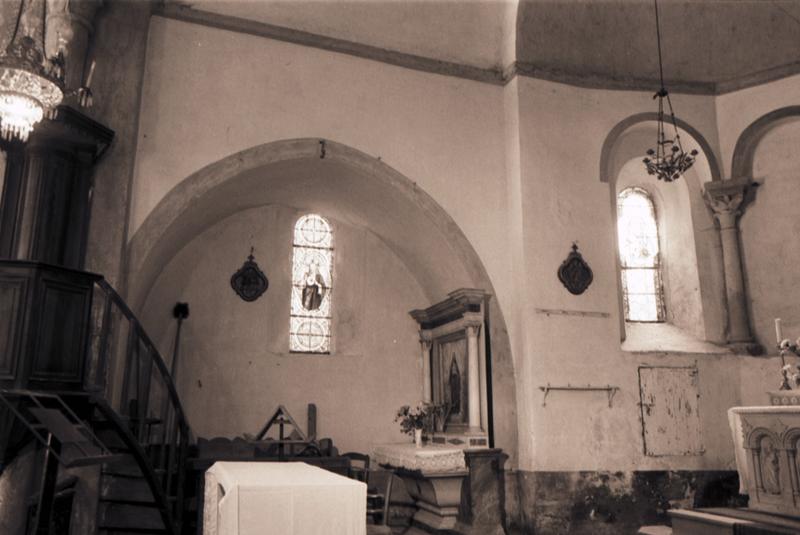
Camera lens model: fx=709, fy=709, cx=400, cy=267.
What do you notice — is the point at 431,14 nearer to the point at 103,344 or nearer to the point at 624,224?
the point at 624,224

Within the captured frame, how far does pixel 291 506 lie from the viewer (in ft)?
13.4

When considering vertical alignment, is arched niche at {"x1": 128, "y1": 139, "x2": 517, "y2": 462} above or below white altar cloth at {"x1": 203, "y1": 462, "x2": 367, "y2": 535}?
above

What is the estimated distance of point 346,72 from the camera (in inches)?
371

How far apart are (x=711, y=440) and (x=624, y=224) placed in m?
3.51

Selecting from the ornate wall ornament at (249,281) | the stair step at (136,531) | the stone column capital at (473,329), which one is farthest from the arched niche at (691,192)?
the stair step at (136,531)

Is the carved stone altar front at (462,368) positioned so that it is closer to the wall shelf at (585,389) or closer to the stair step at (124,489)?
the wall shelf at (585,389)

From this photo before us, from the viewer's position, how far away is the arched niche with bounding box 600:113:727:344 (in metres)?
10.2

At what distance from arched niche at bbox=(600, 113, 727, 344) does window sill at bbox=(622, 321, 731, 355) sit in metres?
0.19

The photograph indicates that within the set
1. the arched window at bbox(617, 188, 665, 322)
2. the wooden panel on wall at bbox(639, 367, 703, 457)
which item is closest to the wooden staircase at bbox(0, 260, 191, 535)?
the wooden panel on wall at bbox(639, 367, 703, 457)

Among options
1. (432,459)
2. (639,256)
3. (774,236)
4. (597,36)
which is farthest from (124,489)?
(774,236)

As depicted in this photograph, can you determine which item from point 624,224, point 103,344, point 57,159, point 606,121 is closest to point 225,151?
point 57,159

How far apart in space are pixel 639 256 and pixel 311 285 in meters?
5.10

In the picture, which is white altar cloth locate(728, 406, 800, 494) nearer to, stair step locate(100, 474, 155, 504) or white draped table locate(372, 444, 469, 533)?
white draped table locate(372, 444, 469, 533)

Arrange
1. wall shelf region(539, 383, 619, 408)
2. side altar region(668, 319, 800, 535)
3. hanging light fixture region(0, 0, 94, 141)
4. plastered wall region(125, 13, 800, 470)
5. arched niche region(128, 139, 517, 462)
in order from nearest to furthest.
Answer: hanging light fixture region(0, 0, 94, 141) < side altar region(668, 319, 800, 535) < arched niche region(128, 139, 517, 462) < plastered wall region(125, 13, 800, 470) < wall shelf region(539, 383, 619, 408)
